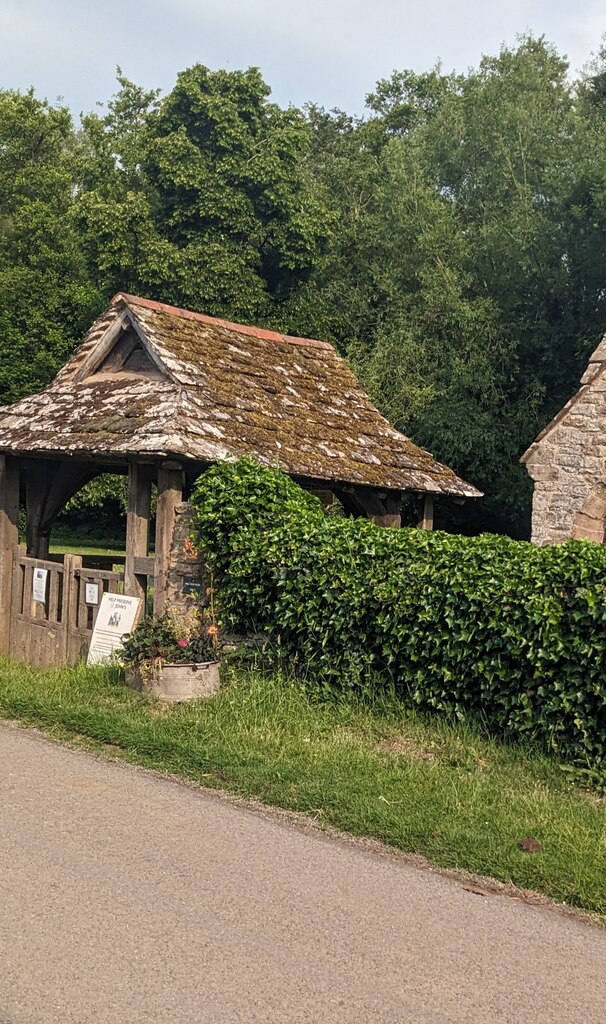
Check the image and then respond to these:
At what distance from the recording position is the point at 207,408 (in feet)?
35.8

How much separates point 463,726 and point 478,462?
18.1 metres

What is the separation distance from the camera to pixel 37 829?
584 cm

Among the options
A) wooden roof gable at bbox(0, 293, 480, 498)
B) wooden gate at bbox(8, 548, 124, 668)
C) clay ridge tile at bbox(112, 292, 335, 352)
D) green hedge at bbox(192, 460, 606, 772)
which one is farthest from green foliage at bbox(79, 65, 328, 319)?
green hedge at bbox(192, 460, 606, 772)

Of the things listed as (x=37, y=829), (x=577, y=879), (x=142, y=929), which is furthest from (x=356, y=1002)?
(x=37, y=829)

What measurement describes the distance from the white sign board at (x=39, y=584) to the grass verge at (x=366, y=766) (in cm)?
195

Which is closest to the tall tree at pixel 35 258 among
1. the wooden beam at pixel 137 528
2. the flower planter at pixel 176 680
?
the wooden beam at pixel 137 528

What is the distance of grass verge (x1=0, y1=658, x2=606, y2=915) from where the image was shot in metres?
5.71

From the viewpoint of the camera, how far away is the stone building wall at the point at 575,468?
43.3 feet

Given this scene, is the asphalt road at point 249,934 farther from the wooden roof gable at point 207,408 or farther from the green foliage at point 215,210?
the green foliage at point 215,210

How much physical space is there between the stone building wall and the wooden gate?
598 cm

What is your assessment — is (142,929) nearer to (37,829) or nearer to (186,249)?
(37,829)

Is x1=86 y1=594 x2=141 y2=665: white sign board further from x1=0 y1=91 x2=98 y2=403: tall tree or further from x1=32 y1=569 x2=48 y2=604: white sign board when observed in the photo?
x1=0 y1=91 x2=98 y2=403: tall tree

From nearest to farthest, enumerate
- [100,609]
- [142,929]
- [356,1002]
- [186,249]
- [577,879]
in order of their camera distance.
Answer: [356,1002]
[142,929]
[577,879]
[100,609]
[186,249]

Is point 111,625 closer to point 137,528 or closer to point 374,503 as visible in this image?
point 137,528
